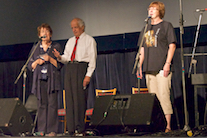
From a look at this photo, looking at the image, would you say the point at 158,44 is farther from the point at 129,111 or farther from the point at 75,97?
the point at 75,97

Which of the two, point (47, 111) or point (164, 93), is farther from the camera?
point (47, 111)

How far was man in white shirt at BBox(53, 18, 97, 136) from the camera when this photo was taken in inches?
122

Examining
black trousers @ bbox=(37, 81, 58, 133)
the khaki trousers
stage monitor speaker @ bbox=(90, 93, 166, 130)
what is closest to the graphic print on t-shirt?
the khaki trousers

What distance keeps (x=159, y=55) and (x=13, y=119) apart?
1679 mm

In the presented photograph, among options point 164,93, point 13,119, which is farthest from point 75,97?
point 164,93

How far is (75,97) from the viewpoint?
10.3 ft

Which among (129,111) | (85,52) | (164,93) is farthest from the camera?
(85,52)

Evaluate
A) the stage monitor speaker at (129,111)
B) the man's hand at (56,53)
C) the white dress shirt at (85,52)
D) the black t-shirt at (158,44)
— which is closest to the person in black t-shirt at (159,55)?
the black t-shirt at (158,44)

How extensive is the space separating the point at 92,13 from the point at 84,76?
1.61m

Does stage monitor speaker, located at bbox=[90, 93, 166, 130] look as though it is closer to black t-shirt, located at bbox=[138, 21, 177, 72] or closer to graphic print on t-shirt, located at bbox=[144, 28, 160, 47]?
black t-shirt, located at bbox=[138, 21, 177, 72]

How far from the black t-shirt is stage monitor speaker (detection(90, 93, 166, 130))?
0.49m

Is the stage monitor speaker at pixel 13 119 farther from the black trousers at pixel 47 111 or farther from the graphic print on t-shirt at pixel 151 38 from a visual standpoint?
the graphic print on t-shirt at pixel 151 38

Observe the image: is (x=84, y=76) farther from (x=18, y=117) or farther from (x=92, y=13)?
(x=92, y=13)

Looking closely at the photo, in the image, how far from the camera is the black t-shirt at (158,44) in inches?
113
